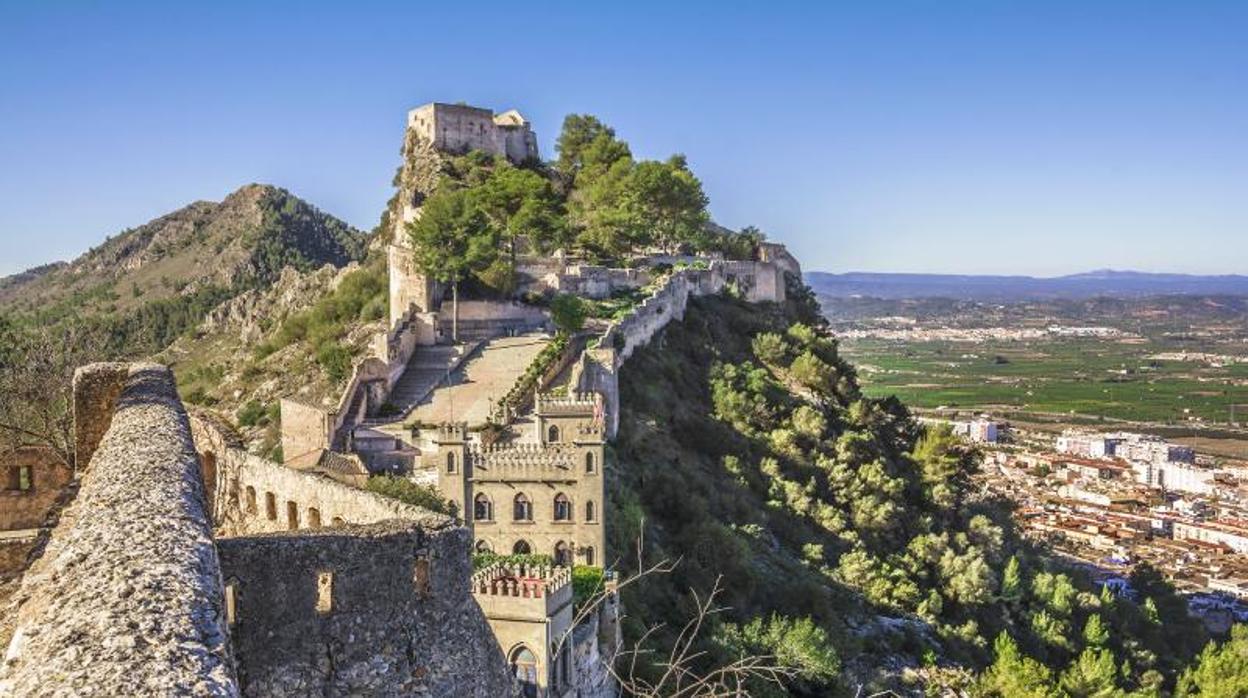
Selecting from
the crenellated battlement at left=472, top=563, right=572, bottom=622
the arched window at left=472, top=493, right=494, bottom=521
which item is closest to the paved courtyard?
the arched window at left=472, top=493, right=494, bottom=521

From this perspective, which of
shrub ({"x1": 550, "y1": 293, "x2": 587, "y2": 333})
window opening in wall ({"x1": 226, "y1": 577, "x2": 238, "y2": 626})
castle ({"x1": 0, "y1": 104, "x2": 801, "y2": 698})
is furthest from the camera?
shrub ({"x1": 550, "y1": 293, "x2": 587, "y2": 333})

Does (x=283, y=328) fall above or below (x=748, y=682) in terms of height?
above

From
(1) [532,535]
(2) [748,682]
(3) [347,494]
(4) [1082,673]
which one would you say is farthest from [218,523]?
(4) [1082,673]

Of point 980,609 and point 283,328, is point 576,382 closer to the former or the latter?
point 980,609

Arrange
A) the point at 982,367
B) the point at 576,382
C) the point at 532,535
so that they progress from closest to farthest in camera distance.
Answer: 1. the point at 532,535
2. the point at 576,382
3. the point at 982,367

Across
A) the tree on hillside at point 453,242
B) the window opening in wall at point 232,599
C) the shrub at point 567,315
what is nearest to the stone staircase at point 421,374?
the tree on hillside at point 453,242

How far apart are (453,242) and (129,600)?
35314 mm

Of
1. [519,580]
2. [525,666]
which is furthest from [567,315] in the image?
[525,666]

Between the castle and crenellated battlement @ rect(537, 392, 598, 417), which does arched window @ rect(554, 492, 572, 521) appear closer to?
the castle

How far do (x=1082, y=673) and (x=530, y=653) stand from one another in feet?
69.9

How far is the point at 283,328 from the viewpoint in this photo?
155 ft

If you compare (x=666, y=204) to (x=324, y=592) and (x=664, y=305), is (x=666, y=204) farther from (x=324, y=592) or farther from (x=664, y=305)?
(x=324, y=592)

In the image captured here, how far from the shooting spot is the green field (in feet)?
424

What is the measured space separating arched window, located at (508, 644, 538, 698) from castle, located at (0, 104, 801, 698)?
0.03 metres
